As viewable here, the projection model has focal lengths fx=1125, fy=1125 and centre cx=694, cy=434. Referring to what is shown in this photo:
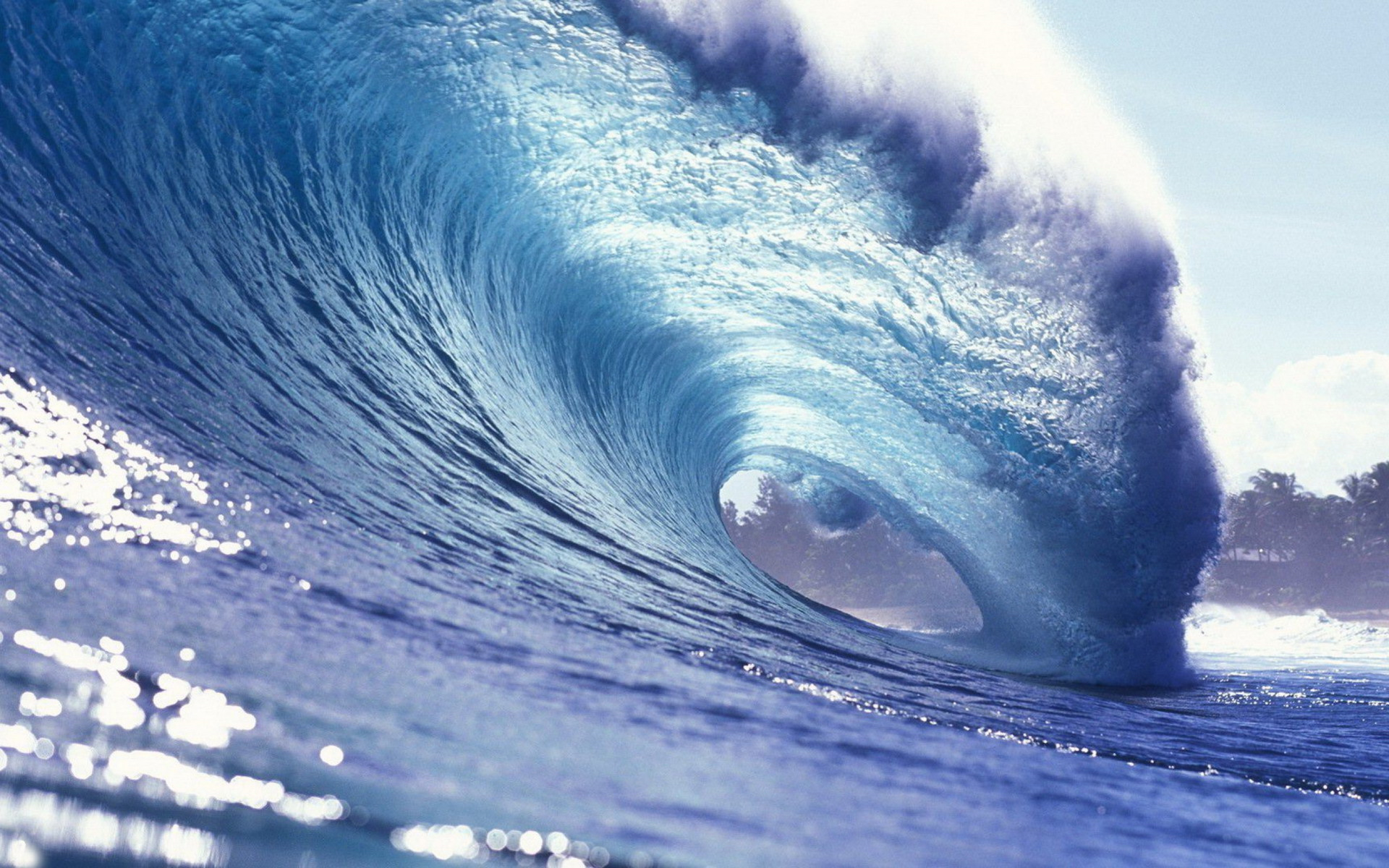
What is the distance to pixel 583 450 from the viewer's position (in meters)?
8.52

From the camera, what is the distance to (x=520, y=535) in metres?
5.23

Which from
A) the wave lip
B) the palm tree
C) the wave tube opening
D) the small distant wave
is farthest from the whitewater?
the palm tree

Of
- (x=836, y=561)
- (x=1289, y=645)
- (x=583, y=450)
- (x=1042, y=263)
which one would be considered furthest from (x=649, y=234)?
(x=836, y=561)

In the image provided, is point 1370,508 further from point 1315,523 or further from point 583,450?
point 583,450

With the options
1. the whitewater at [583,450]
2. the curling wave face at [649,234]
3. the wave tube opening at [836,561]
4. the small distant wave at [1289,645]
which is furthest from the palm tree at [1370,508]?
the curling wave face at [649,234]

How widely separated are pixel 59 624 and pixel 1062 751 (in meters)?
2.91

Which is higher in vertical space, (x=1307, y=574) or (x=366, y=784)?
(x=1307, y=574)

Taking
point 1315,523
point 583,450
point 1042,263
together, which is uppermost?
point 1315,523

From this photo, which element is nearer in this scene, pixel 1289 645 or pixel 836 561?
pixel 1289 645

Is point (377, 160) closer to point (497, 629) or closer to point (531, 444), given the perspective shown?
point (531, 444)

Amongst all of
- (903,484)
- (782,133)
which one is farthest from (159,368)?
(903,484)

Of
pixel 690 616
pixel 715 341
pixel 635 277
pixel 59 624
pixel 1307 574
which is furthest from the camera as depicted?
pixel 1307 574

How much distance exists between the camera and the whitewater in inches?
80.7

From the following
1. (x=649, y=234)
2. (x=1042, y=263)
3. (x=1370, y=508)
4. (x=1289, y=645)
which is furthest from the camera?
(x=1370, y=508)
